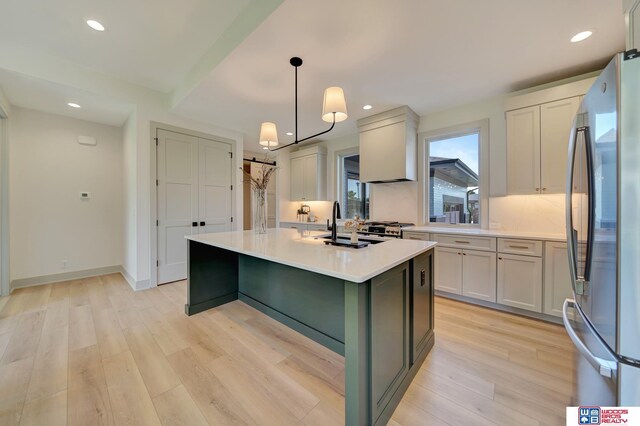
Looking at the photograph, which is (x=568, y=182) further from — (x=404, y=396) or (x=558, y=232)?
(x=558, y=232)

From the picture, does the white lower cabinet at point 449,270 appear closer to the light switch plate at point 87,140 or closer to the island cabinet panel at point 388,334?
the island cabinet panel at point 388,334

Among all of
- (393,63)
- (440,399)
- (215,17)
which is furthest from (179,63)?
(440,399)

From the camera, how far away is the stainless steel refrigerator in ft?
2.74

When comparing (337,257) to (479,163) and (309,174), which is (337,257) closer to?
(479,163)

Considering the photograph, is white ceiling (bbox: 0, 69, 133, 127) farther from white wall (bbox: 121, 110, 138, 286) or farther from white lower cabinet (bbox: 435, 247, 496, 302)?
white lower cabinet (bbox: 435, 247, 496, 302)

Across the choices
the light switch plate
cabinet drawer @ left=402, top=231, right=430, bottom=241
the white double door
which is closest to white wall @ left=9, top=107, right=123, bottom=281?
the light switch plate

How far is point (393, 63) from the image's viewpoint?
242 cm

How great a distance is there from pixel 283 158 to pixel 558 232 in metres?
4.92

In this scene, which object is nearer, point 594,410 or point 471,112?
point 594,410

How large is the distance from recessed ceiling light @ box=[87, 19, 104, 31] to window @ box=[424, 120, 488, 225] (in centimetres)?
411

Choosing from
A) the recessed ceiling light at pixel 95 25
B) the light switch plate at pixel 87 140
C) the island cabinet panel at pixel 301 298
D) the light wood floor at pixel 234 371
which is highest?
the recessed ceiling light at pixel 95 25

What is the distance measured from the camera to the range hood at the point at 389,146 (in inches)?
139

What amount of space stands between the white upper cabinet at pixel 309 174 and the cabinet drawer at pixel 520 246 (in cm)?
327

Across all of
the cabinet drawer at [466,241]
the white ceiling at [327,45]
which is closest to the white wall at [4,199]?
the white ceiling at [327,45]
